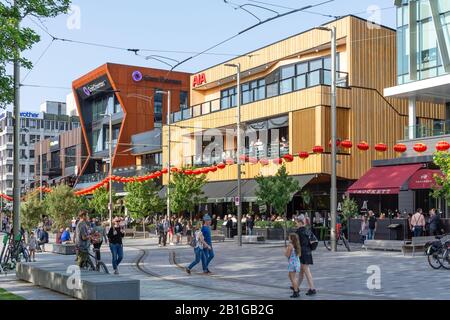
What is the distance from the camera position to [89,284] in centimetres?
1234

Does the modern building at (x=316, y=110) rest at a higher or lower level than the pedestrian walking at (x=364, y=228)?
higher

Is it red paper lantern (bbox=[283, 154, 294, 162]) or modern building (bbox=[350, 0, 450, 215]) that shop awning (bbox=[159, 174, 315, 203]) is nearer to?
red paper lantern (bbox=[283, 154, 294, 162])

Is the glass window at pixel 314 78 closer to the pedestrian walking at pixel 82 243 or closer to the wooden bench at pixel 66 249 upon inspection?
the wooden bench at pixel 66 249

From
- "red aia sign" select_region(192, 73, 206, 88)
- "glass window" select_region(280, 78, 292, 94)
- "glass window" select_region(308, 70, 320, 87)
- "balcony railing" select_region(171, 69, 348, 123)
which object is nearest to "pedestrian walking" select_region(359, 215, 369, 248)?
"balcony railing" select_region(171, 69, 348, 123)

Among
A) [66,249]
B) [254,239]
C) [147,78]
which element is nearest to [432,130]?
[254,239]

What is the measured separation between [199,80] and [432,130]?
84.7ft

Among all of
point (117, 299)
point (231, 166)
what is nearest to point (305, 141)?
point (231, 166)

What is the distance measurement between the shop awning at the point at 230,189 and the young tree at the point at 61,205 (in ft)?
35.7

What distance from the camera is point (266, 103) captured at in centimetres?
4375

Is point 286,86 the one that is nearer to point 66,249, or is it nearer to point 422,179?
point 422,179

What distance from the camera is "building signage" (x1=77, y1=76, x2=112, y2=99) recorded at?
70.4 meters

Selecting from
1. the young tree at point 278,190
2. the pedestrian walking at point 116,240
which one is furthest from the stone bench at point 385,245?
the pedestrian walking at point 116,240

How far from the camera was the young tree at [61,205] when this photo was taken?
34.5m

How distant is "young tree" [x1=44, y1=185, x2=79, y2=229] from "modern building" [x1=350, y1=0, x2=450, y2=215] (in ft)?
48.1
